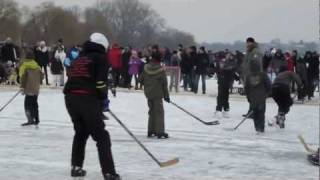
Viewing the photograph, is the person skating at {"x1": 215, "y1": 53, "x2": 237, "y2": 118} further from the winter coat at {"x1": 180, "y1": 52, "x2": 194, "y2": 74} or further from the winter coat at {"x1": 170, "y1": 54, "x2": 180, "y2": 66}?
the winter coat at {"x1": 170, "y1": 54, "x2": 180, "y2": 66}

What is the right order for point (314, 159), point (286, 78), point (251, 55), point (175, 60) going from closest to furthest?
point (314, 159) < point (251, 55) < point (286, 78) < point (175, 60)

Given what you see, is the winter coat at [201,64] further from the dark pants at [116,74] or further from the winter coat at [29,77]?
the winter coat at [29,77]

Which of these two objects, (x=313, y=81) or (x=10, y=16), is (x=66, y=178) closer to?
(x=313, y=81)

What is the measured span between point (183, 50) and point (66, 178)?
56.5 feet

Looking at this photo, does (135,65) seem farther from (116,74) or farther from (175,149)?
(175,149)

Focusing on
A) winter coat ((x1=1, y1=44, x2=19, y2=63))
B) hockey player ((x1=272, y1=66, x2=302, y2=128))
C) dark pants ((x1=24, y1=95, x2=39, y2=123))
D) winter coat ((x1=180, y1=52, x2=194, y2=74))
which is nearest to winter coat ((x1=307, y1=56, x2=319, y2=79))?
winter coat ((x1=180, y1=52, x2=194, y2=74))

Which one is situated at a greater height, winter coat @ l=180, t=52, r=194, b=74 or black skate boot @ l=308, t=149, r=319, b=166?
winter coat @ l=180, t=52, r=194, b=74

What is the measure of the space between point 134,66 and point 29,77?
11.3 metres

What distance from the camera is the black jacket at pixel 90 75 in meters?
7.25

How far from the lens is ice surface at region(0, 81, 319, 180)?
331 inches

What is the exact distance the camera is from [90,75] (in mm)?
7250

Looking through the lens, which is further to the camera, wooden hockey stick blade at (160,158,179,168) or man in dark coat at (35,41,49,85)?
man in dark coat at (35,41,49,85)

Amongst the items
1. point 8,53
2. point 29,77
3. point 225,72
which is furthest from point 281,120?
point 8,53

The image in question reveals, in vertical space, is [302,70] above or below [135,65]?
below
